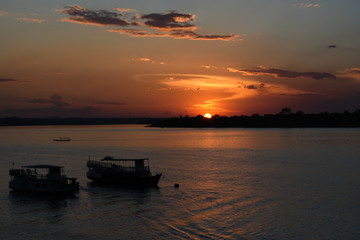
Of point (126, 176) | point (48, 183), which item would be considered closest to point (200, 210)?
point (126, 176)

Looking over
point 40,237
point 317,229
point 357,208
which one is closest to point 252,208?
point 317,229

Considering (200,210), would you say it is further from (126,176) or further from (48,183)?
(48,183)

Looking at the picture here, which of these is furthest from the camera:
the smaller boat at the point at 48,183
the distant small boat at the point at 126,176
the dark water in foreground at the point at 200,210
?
the distant small boat at the point at 126,176

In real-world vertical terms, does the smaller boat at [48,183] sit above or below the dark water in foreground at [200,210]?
above

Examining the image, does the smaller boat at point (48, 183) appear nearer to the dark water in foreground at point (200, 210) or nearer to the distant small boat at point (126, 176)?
the dark water in foreground at point (200, 210)

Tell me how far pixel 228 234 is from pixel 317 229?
1026cm

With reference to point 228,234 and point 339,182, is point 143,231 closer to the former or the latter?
point 228,234

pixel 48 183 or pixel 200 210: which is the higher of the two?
pixel 48 183

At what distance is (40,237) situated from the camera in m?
36.8

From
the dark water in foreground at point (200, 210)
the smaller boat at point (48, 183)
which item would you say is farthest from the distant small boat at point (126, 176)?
the smaller boat at point (48, 183)

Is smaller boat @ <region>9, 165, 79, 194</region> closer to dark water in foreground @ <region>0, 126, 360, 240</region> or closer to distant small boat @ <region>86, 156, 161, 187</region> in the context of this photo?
dark water in foreground @ <region>0, 126, 360, 240</region>

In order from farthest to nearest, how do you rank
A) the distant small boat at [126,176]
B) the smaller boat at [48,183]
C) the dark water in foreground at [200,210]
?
the distant small boat at [126,176]
the smaller boat at [48,183]
the dark water in foreground at [200,210]

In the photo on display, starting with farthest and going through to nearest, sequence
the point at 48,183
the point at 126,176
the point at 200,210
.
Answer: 1. the point at 126,176
2. the point at 48,183
3. the point at 200,210

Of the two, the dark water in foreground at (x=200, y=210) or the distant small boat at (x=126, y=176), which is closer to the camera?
the dark water in foreground at (x=200, y=210)
